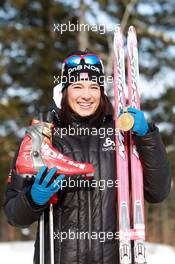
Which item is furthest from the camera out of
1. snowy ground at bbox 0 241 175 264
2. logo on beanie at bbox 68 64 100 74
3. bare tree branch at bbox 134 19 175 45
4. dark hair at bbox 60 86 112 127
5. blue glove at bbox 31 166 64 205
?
bare tree branch at bbox 134 19 175 45

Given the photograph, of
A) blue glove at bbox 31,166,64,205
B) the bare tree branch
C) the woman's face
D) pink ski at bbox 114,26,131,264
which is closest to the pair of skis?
pink ski at bbox 114,26,131,264

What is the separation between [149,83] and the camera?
12984 millimetres

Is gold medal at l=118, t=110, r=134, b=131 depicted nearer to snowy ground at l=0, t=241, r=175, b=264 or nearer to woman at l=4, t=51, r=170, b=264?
woman at l=4, t=51, r=170, b=264

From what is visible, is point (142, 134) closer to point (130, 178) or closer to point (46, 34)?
point (130, 178)

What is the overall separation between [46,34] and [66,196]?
10.6m

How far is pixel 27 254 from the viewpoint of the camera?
25.5ft

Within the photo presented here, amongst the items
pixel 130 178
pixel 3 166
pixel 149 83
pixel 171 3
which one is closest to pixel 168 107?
pixel 149 83

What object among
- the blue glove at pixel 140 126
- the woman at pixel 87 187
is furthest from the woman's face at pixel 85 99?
the blue glove at pixel 140 126

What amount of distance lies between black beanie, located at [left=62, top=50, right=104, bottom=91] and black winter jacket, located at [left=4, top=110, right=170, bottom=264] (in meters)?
0.33

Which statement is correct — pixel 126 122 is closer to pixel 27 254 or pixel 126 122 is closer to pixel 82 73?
pixel 82 73

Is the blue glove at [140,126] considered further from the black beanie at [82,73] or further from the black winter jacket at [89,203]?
the black beanie at [82,73]

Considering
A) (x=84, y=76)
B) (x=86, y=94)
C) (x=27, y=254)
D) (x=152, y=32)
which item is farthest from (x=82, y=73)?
(x=152, y=32)

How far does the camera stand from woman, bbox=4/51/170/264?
2.22 m

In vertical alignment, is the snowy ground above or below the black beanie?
below
